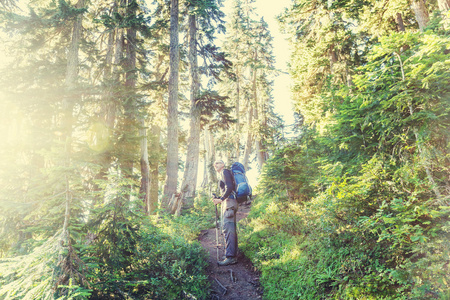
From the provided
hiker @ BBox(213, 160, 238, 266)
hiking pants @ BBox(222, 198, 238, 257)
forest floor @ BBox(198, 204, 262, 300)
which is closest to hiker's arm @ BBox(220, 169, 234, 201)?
hiker @ BBox(213, 160, 238, 266)

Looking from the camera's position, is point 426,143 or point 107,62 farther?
point 107,62

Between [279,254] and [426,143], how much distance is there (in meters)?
3.89

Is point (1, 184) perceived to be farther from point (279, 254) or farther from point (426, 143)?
point (426, 143)

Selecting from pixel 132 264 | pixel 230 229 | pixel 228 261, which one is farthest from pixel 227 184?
pixel 132 264

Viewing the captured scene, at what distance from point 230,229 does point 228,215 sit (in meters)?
0.39

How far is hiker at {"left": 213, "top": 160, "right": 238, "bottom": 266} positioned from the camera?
6176mm

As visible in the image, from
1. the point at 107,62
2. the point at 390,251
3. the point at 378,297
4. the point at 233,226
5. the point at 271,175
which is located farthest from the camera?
the point at 107,62

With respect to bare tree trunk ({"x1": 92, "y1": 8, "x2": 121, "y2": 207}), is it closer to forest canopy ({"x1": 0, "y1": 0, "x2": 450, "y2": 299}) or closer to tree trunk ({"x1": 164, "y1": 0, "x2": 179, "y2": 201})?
forest canopy ({"x1": 0, "y1": 0, "x2": 450, "y2": 299})

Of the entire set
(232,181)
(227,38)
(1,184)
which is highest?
(227,38)

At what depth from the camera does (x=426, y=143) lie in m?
3.25

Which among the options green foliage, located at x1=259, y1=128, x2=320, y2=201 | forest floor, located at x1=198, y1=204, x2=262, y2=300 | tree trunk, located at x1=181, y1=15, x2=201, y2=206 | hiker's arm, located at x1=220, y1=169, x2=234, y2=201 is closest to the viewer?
forest floor, located at x1=198, y1=204, x2=262, y2=300

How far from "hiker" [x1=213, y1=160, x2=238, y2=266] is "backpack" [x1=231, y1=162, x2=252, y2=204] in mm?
158

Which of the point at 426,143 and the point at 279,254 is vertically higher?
the point at 426,143

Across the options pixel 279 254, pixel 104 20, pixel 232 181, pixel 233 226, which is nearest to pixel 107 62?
pixel 104 20
